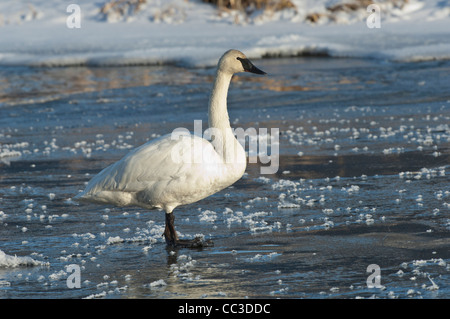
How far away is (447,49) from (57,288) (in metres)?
17.7

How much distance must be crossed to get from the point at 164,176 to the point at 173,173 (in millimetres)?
91

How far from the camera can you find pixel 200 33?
2742 centimetres

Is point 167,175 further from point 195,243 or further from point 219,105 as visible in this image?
point 219,105

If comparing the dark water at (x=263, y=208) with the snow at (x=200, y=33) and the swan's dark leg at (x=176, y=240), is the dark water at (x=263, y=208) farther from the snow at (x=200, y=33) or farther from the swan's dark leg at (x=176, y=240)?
the snow at (x=200, y=33)

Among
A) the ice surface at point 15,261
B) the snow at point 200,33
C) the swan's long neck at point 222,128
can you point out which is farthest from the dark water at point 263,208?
the snow at point 200,33

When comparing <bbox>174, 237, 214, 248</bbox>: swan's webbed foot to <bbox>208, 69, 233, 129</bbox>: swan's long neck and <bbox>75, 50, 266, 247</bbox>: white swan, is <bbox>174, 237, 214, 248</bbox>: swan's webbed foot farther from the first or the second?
<bbox>208, 69, 233, 129</bbox>: swan's long neck

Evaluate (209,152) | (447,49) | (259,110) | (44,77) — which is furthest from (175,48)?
(209,152)

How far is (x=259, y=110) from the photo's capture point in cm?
1424

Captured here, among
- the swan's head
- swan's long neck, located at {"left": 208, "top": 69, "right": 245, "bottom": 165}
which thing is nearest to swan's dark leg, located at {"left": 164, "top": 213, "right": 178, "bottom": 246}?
swan's long neck, located at {"left": 208, "top": 69, "right": 245, "bottom": 165}

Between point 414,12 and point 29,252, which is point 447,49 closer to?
point 414,12

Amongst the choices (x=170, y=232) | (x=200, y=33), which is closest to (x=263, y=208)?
(x=170, y=232)

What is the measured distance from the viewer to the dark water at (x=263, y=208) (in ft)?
17.1

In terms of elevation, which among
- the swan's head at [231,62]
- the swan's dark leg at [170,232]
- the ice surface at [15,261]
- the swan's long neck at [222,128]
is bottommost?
the ice surface at [15,261]

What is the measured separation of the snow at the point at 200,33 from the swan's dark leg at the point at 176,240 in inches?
590
